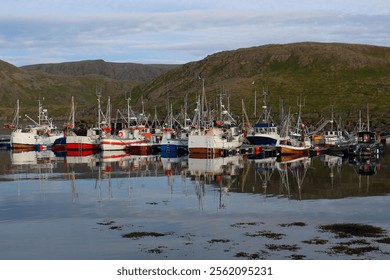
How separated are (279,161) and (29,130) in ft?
210

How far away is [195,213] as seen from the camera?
39.2 metres

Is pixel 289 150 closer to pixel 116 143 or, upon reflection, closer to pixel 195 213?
pixel 116 143

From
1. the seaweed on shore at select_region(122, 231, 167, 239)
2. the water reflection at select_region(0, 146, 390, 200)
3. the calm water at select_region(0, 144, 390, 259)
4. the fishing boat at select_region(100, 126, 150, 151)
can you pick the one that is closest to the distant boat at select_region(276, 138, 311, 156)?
the water reflection at select_region(0, 146, 390, 200)

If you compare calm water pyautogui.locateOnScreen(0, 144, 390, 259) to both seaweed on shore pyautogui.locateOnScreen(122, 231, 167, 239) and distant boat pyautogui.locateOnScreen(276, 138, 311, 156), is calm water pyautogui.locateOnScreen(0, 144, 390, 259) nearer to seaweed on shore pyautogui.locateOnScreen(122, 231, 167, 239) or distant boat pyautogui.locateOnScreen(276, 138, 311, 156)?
seaweed on shore pyautogui.locateOnScreen(122, 231, 167, 239)

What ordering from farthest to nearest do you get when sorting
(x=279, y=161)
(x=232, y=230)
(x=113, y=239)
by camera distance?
(x=279, y=161) < (x=232, y=230) < (x=113, y=239)

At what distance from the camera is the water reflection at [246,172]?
5159 centimetres

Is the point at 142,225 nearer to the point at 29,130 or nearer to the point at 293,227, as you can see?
the point at 293,227

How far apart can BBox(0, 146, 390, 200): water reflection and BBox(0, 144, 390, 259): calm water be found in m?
0.14

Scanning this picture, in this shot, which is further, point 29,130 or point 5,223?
point 29,130

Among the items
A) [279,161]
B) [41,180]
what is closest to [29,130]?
[279,161]

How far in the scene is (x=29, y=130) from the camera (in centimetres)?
12962

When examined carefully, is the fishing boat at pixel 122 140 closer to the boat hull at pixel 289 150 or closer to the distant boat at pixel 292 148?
the distant boat at pixel 292 148

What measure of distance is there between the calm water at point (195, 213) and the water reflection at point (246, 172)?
0.14 m

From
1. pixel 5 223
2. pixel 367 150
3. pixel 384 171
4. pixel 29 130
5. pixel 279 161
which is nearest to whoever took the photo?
pixel 5 223
